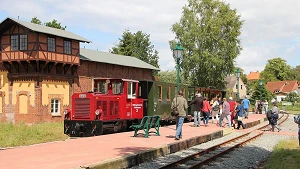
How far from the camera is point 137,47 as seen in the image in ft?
204

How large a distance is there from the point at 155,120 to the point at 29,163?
726cm

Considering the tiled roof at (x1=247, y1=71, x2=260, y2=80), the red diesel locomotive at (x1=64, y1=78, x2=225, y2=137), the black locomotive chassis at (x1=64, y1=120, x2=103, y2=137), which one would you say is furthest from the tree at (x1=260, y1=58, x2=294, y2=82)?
the black locomotive chassis at (x1=64, y1=120, x2=103, y2=137)

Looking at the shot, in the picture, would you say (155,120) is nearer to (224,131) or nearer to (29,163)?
(224,131)

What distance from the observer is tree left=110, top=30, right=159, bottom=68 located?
5944 cm

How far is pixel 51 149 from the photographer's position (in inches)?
424

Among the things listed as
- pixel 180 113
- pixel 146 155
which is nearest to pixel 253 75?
pixel 180 113

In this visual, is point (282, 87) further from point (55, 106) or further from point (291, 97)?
point (55, 106)

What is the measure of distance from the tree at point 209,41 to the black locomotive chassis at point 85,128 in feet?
99.3

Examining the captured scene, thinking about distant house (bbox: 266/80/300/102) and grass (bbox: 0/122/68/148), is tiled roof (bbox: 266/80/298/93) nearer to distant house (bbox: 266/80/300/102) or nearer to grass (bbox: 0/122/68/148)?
distant house (bbox: 266/80/300/102)

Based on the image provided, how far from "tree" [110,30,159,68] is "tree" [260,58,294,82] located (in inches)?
2414

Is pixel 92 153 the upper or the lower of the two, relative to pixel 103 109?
lower

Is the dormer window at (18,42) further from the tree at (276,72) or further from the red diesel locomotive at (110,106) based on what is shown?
the tree at (276,72)

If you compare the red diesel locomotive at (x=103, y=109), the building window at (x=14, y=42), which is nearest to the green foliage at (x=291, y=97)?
the building window at (x=14, y=42)

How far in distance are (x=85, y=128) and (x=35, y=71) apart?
1316cm
